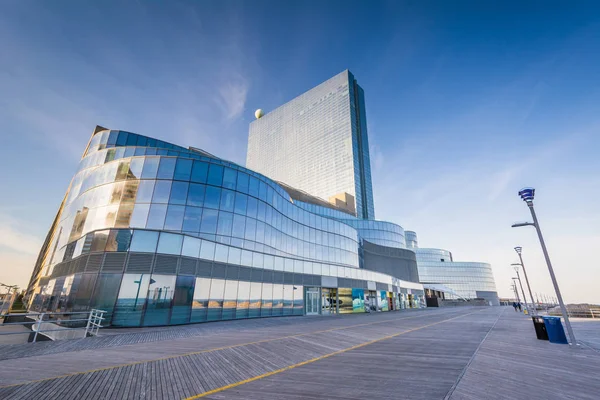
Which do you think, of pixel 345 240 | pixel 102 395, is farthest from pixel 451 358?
pixel 345 240

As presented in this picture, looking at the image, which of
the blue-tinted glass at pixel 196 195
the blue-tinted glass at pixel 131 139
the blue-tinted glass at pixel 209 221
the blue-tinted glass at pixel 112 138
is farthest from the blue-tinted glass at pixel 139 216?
the blue-tinted glass at pixel 112 138

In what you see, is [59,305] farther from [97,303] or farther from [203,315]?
[203,315]

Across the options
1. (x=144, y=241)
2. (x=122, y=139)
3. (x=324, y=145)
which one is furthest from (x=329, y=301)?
(x=324, y=145)

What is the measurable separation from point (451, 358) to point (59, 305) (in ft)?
84.3

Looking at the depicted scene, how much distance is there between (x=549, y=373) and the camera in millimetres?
7055

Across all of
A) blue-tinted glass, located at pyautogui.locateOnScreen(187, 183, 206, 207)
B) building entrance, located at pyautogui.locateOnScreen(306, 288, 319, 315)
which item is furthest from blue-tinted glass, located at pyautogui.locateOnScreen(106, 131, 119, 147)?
building entrance, located at pyautogui.locateOnScreen(306, 288, 319, 315)

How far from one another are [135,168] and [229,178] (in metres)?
8.41

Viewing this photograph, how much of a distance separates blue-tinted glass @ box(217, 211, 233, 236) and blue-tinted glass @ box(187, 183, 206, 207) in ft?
7.64

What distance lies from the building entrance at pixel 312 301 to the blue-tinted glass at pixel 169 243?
16.7 metres

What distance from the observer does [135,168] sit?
944 inches

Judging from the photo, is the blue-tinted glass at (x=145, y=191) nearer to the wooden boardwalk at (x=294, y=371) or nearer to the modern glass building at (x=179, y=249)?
the modern glass building at (x=179, y=249)

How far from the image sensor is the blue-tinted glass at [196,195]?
24.2 meters

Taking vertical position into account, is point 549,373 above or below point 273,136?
below

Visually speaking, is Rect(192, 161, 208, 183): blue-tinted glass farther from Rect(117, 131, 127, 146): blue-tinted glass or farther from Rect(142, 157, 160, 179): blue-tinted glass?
Rect(117, 131, 127, 146): blue-tinted glass
